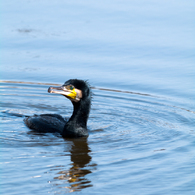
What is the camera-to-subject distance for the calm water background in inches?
274

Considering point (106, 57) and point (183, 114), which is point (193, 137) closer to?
point (183, 114)

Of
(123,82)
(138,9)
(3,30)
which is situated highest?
(138,9)

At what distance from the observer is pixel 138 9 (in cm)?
1720

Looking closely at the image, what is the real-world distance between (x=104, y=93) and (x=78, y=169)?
4.46m

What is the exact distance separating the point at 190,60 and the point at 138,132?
4.61 metres

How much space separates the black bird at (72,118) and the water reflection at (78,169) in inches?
14.6

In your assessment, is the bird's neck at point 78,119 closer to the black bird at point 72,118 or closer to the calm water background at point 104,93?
the black bird at point 72,118

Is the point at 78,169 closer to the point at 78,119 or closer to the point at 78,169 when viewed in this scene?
the point at 78,169

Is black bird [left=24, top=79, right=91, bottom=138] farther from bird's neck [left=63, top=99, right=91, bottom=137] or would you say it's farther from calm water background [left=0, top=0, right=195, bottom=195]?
calm water background [left=0, top=0, right=195, bottom=195]

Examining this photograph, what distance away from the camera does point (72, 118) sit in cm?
898

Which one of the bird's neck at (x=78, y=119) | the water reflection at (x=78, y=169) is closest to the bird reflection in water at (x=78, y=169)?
the water reflection at (x=78, y=169)

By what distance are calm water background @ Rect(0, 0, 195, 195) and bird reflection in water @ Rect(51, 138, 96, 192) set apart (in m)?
0.02

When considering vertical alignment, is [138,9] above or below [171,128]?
above

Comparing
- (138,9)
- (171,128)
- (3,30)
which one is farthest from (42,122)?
(138,9)
